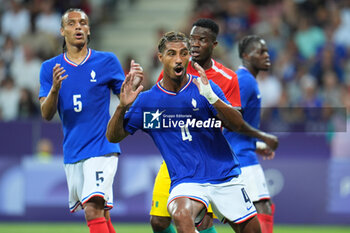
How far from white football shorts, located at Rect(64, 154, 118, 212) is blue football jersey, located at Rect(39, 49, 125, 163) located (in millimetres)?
77

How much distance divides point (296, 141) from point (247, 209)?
7.26 m

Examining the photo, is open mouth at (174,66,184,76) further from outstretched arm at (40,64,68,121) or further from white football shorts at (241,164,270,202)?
white football shorts at (241,164,270,202)

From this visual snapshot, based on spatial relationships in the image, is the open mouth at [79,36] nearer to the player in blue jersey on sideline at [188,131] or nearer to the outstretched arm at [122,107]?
the player in blue jersey on sideline at [188,131]

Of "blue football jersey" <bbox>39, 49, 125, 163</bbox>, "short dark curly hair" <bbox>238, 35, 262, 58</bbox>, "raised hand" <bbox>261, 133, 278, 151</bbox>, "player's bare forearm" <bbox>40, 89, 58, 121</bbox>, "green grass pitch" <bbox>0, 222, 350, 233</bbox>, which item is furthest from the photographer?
"green grass pitch" <bbox>0, 222, 350, 233</bbox>

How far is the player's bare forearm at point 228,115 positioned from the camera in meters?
6.07

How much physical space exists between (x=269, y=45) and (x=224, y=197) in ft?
33.4

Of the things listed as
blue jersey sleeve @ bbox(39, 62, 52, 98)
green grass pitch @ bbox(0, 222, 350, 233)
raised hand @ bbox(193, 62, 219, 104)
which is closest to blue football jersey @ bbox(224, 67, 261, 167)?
raised hand @ bbox(193, 62, 219, 104)

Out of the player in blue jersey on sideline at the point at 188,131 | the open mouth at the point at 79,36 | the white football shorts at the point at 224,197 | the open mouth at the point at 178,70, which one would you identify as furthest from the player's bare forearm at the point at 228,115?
the open mouth at the point at 79,36

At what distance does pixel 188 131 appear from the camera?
6277 millimetres

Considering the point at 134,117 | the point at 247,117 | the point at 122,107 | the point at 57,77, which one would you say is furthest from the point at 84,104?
the point at 247,117

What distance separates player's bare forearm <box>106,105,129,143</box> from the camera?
6.10 m

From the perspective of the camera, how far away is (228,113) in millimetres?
6125

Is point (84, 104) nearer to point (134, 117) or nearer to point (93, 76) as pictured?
point (93, 76)

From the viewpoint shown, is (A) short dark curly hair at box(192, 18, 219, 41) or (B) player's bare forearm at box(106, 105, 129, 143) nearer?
(B) player's bare forearm at box(106, 105, 129, 143)
